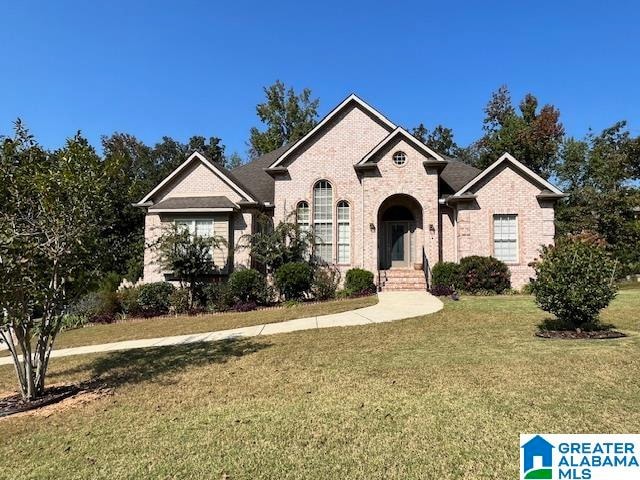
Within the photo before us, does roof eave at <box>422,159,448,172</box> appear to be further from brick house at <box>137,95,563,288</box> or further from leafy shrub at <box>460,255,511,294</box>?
leafy shrub at <box>460,255,511,294</box>

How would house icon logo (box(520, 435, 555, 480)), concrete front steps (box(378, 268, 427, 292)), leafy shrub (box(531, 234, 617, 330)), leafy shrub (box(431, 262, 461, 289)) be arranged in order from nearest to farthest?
house icon logo (box(520, 435, 555, 480)) < leafy shrub (box(531, 234, 617, 330)) < leafy shrub (box(431, 262, 461, 289)) < concrete front steps (box(378, 268, 427, 292))

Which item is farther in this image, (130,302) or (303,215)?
(303,215)

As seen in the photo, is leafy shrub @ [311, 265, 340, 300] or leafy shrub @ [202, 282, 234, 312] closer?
leafy shrub @ [202, 282, 234, 312]

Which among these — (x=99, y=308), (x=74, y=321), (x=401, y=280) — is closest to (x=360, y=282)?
A: (x=401, y=280)

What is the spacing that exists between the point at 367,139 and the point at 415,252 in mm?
5733

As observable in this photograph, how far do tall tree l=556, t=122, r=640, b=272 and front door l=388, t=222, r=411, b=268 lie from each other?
1285 cm

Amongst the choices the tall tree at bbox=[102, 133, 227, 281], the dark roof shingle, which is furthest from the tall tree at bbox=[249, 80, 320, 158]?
the dark roof shingle

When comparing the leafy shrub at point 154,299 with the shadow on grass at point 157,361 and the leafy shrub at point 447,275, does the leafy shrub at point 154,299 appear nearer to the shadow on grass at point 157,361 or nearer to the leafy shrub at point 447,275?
the shadow on grass at point 157,361

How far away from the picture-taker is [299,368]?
755 cm

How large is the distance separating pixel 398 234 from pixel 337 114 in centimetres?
634

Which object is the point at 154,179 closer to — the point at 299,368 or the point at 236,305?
the point at 236,305

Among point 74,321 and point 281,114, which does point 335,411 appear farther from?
point 281,114

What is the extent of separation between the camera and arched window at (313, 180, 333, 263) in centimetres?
2030

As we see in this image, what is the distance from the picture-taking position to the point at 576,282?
355 inches
